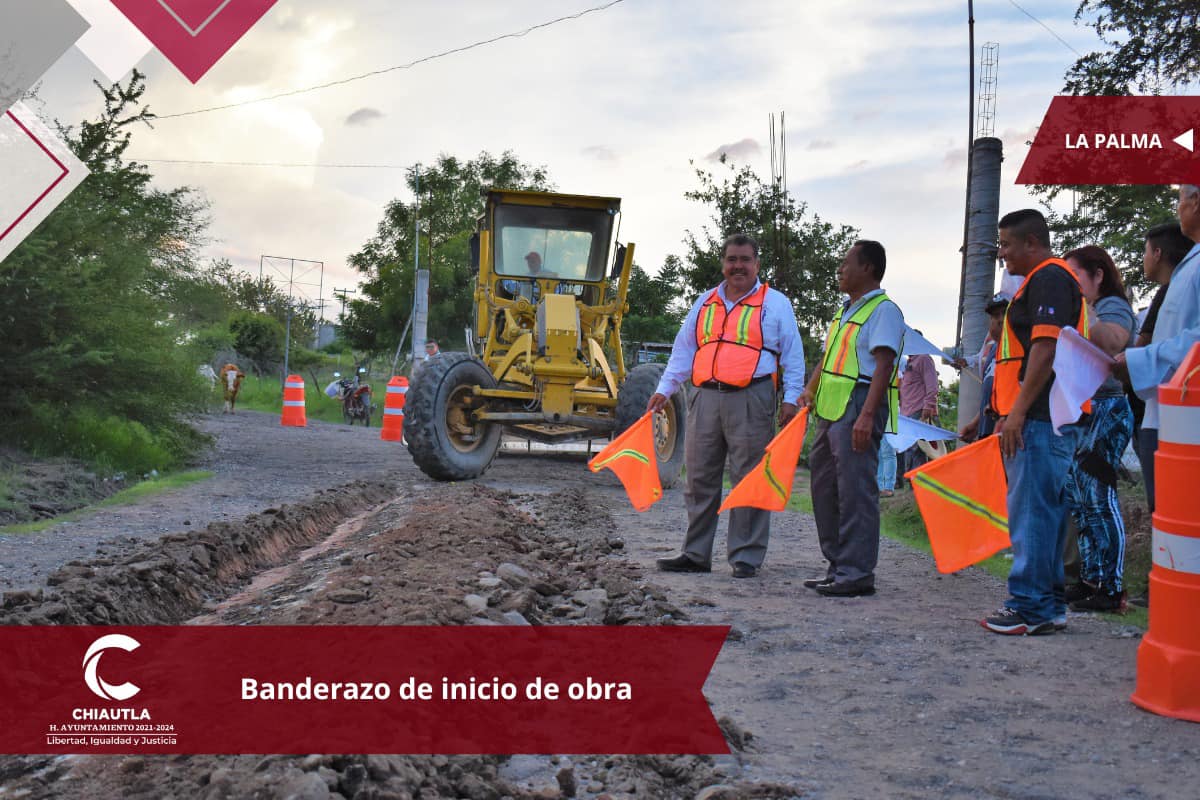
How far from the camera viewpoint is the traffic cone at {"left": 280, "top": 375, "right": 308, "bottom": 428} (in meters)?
21.1

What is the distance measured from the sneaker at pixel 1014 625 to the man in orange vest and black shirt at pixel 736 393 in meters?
1.69

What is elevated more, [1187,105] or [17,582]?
[1187,105]

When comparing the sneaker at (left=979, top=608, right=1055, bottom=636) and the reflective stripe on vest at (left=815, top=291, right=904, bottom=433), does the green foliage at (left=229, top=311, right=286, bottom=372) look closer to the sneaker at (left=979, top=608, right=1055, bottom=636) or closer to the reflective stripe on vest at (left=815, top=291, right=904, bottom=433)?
the reflective stripe on vest at (left=815, top=291, right=904, bottom=433)

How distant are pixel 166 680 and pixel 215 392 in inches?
436

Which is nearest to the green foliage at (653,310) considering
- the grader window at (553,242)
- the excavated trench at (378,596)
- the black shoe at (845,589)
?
the grader window at (553,242)

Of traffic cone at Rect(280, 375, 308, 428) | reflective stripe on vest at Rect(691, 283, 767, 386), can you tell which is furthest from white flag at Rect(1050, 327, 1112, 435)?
traffic cone at Rect(280, 375, 308, 428)

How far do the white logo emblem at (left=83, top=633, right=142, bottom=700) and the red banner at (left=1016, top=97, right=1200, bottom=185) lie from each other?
14.1 metres

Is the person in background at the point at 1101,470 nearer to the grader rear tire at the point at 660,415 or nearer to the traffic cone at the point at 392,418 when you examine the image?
the grader rear tire at the point at 660,415

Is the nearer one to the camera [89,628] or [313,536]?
[89,628]

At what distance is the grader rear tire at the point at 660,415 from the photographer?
1130 cm

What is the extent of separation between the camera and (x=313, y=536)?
28.2 ft

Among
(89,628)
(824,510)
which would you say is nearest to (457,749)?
(89,628)

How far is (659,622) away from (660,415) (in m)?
7.05

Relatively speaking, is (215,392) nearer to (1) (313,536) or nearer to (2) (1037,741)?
(1) (313,536)
